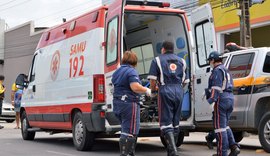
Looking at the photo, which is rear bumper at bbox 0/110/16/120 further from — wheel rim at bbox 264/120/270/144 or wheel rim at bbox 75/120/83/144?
wheel rim at bbox 264/120/270/144

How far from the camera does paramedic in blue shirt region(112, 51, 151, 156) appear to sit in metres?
6.51

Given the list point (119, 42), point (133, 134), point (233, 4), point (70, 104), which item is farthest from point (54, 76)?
point (233, 4)

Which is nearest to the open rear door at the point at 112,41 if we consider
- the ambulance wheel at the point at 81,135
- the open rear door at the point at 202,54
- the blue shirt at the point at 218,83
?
the ambulance wheel at the point at 81,135

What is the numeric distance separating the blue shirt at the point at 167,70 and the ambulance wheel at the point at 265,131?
6.66ft

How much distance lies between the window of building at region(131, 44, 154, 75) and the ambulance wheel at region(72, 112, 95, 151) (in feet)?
7.65

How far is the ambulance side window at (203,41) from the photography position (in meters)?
8.84

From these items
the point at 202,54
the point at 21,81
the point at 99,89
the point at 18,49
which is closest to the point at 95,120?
the point at 99,89

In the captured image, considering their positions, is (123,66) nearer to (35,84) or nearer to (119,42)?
(119,42)

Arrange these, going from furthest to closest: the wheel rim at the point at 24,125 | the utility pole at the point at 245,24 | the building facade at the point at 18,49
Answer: the building facade at the point at 18,49 < the utility pole at the point at 245,24 < the wheel rim at the point at 24,125

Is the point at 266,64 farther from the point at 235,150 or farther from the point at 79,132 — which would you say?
the point at 79,132

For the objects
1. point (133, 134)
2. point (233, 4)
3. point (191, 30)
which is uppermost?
point (233, 4)

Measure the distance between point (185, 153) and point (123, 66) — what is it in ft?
9.33

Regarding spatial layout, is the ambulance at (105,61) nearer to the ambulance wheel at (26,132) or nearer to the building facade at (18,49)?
the ambulance wheel at (26,132)

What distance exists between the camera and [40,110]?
11.0 m
